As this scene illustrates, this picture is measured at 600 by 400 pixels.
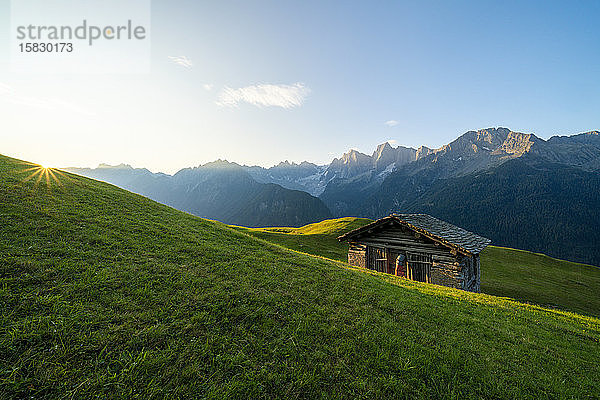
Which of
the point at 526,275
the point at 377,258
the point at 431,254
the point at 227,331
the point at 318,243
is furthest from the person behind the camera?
the point at 318,243

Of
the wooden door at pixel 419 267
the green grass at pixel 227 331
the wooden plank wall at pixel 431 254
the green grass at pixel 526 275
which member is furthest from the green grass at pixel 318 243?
the green grass at pixel 227 331

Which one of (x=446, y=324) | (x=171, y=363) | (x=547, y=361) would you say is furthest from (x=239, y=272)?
(x=547, y=361)

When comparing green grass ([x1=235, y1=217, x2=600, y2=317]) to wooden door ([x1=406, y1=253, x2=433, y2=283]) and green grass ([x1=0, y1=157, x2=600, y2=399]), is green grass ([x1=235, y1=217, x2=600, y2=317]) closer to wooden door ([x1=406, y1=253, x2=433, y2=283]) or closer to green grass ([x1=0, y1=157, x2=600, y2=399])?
wooden door ([x1=406, y1=253, x2=433, y2=283])

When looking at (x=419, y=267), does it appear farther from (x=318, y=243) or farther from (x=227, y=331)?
(x=318, y=243)

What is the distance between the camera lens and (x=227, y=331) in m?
6.59

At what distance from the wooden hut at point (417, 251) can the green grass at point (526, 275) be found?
27.5ft

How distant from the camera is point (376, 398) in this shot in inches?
208

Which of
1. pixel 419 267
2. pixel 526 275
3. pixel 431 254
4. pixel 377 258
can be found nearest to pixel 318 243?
pixel 377 258

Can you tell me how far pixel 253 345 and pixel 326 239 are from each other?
4135 cm

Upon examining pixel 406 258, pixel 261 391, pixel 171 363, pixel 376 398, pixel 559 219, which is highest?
pixel 171 363

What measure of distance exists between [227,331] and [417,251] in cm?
1964

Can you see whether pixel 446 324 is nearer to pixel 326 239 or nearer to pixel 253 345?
pixel 253 345

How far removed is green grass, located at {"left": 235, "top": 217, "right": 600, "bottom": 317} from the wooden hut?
837 cm

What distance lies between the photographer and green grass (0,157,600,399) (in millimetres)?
4887
